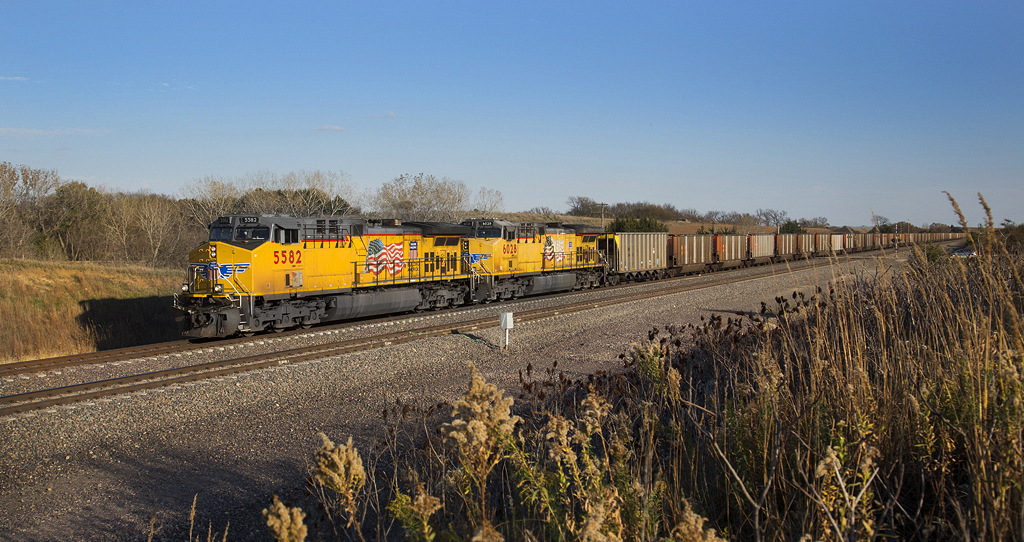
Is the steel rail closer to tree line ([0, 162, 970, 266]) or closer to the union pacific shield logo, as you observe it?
the union pacific shield logo

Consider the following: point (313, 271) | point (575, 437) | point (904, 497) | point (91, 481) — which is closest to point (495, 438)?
point (575, 437)

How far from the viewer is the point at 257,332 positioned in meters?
17.3

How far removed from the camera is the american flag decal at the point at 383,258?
19.8 m

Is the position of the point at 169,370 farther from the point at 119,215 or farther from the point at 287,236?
the point at 119,215

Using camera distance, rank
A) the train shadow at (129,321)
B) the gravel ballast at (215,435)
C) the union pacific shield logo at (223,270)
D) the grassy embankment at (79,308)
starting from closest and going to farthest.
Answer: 1. the gravel ballast at (215,435)
2. the union pacific shield logo at (223,270)
3. the grassy embankment at (79,308)
4. the train shadow at (129,321)

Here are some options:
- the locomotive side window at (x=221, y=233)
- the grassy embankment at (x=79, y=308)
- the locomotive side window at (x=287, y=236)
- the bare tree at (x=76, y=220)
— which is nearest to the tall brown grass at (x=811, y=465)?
the locomotive side window at (x=287, y=236)

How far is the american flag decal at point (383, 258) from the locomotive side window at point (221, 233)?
432cm

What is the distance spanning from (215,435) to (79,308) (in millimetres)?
20531

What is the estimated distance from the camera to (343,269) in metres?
18.7

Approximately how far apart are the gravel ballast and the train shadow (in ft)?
30.6

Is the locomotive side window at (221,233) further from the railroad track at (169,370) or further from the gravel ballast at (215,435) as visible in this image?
the gravel ballast at (215,435)

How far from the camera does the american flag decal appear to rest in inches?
780

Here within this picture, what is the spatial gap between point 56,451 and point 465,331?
1029cm

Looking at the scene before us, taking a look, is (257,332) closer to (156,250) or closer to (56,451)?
(56,451)
